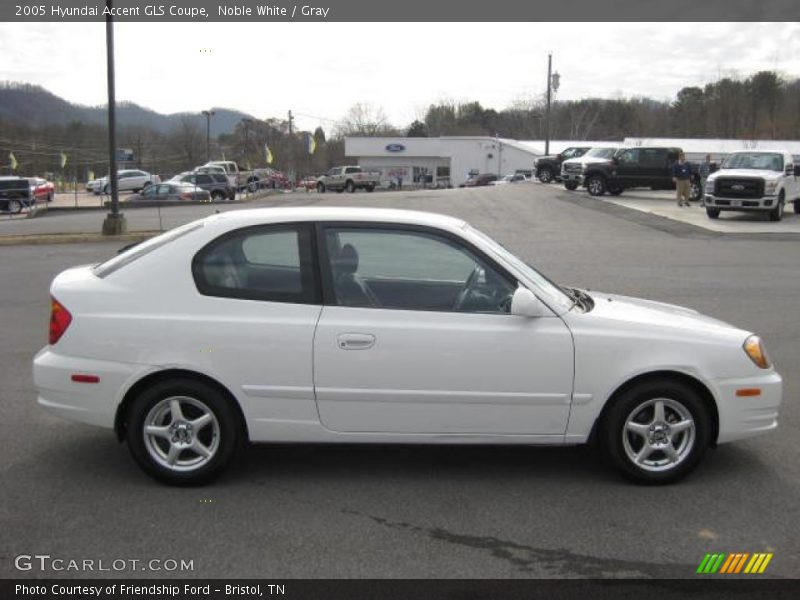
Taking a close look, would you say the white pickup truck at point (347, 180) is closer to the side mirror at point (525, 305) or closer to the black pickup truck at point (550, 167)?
the black pickup truck at point (550, 167)

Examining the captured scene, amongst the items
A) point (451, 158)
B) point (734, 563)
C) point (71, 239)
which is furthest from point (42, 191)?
point (734, 563)

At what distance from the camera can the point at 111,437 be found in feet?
16.9

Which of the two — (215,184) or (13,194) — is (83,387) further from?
(215,184)

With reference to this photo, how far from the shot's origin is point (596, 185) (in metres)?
32.7

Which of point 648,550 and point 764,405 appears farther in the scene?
point 764,405

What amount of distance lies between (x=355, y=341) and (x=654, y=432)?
1.76 meters

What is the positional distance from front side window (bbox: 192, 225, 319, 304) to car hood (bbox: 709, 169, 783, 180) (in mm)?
21524

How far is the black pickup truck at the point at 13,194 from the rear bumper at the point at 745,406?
39.3 metres
